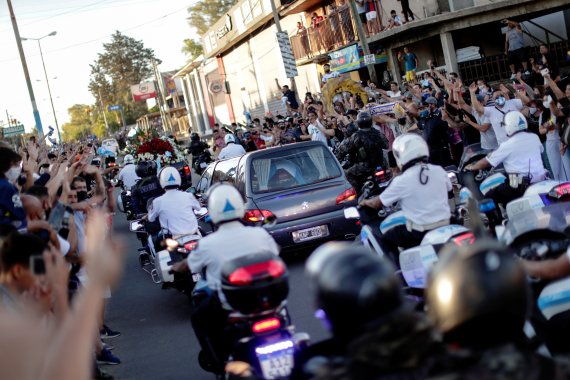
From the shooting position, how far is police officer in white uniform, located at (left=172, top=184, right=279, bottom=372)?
5906 mm

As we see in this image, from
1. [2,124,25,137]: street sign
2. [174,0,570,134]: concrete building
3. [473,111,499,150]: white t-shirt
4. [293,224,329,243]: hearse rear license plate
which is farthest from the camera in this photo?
[2,124,25,137]: street sign

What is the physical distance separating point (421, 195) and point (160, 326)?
3851mm

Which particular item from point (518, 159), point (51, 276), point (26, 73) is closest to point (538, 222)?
point (518, 159)

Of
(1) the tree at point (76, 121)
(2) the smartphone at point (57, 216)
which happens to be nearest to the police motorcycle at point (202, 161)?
(2) the smartphone at point (57, 216)

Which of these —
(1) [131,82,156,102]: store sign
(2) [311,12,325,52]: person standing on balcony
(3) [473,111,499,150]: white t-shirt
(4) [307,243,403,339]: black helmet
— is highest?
(1) [131,82,156,102]: store sign

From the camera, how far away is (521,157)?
9328 mm

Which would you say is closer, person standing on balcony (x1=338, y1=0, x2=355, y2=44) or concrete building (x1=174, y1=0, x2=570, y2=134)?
concrete building (x1=174, y1=0, x2=570, y2=134)

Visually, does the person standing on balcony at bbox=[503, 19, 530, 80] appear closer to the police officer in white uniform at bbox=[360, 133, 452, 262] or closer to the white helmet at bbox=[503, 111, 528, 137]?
the white helmet at bbox=[503, 111, 528, 137]

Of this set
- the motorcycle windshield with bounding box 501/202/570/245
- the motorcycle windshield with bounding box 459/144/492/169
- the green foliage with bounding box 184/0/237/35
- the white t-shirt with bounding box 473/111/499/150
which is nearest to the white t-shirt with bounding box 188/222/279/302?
the motorcycle windshield with bounding box 501/202/570/245

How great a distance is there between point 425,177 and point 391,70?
79.5 feet

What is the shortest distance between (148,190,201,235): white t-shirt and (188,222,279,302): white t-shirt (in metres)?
4.18

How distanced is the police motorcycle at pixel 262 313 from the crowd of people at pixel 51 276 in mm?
839

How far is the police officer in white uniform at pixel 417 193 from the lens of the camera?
24.3 feet

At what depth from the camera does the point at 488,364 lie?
2.75m
